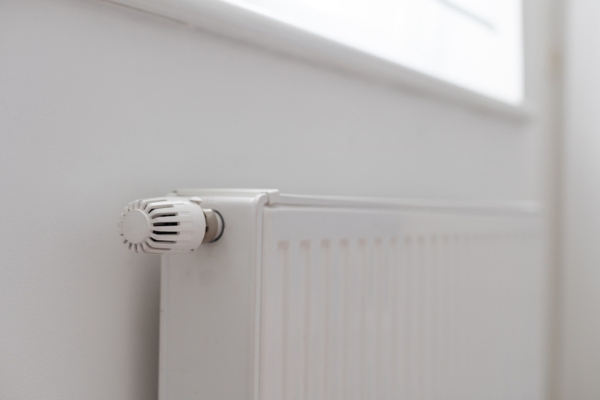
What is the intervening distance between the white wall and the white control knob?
0.07 metres

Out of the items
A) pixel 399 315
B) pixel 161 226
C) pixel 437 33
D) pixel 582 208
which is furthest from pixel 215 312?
pixel 582 208

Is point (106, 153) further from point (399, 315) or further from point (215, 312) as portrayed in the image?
point (399, 315)

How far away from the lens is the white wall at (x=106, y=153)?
0.48 m

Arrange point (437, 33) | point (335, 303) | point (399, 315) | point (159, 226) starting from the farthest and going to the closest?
1. point (437, 33)
2. point (399, 315)
3. point (335, 303)
4. point (159, 226)

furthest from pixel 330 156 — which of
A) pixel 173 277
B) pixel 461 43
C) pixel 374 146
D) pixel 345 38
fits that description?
pixel 461 43

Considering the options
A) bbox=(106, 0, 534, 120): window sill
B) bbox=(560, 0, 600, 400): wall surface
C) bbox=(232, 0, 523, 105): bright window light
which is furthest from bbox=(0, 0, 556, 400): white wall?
bbox=(560, 0, 600, 400): wall surface

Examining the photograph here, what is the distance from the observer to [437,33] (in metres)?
1.16

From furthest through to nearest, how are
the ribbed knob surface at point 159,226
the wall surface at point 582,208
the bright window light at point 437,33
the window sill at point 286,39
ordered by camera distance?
the wall surface at point 582,208
the bright window light at point 437,33
the window sill at point 286,39
the ribbed knob surface at point 159,226

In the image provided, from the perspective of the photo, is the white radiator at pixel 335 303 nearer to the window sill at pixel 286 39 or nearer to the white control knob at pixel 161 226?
the white control knob at pixel 161 226

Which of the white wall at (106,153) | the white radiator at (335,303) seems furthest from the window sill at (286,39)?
the white radiator at (335,303)

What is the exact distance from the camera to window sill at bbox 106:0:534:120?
0.58 meters

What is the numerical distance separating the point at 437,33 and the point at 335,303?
749mm

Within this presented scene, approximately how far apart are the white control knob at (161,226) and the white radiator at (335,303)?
0.04m

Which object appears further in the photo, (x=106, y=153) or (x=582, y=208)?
(x=582, y=208)
